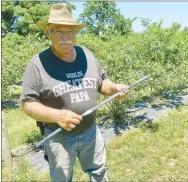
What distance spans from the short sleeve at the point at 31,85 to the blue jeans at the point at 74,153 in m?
0.42

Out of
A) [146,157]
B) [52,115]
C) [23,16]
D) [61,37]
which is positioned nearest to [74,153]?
[52,115]

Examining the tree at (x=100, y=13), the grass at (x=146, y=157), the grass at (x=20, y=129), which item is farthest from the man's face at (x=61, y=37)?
the tree at (x=100, y=13)

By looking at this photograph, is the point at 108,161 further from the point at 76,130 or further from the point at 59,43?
the point at 59,43

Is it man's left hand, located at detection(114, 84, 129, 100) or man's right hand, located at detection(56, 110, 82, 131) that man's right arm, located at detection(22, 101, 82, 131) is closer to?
man's right hand, located at detection(56, 110, 82, 131)

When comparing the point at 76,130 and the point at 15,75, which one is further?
the point at 15,75

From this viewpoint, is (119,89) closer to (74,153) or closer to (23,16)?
(74,153)

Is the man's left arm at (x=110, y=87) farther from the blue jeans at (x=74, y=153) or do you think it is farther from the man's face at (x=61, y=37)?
the man's face at (x=61, y=37)

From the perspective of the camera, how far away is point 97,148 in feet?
9.44

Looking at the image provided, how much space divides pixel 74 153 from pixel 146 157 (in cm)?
249

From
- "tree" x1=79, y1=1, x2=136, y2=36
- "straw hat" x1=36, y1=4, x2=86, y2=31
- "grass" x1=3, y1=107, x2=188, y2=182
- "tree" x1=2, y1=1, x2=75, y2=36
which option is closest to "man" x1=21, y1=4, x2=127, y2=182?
"straw hat" x1=36, y1=4, x2=86, y2=31

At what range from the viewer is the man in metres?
2.41

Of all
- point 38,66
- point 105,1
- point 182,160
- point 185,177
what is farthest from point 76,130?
point 105,1

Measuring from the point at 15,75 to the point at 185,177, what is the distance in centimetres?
745

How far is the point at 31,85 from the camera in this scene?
2.38 meters
